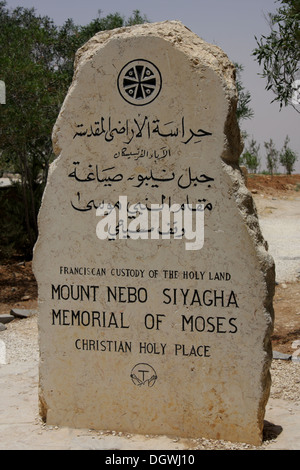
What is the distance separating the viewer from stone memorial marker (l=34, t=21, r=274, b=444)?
4.82 m

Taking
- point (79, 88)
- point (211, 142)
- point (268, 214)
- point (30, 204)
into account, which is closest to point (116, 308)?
point (211, 142)

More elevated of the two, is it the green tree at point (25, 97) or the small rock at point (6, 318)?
the green tree at point (25, 97)

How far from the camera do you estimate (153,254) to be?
4.97m

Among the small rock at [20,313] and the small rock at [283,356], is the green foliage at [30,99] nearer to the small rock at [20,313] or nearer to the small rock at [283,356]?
the small rock at [20,313]

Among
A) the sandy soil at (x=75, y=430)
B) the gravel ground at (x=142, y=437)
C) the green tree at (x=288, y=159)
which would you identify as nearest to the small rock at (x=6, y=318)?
the sandy soil at (x=75, y=430)

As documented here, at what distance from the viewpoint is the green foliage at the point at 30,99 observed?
11594mm

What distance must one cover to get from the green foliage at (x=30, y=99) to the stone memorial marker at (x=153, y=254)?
22.0 ft

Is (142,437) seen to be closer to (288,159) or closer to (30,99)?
(30,99)

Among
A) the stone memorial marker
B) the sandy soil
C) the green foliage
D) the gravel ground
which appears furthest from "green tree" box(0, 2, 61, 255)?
the stone memorial marker

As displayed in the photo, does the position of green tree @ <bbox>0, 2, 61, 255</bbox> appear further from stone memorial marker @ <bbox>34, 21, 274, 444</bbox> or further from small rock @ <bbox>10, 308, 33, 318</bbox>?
stone memorial marker @ <bbox>34, 21, 274, 444</bbox>

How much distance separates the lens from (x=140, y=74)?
4.94m

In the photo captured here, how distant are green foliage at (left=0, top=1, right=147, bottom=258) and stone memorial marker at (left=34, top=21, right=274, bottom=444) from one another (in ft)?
22.0

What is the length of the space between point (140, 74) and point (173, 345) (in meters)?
2.32

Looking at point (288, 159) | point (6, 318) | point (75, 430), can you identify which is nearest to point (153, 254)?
point (75, 430)
